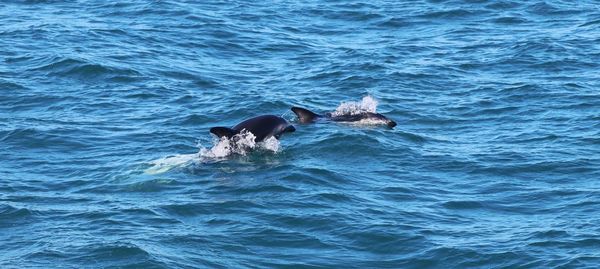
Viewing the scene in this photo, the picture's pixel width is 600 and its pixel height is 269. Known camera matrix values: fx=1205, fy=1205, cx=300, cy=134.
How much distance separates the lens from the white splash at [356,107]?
28.6 metres

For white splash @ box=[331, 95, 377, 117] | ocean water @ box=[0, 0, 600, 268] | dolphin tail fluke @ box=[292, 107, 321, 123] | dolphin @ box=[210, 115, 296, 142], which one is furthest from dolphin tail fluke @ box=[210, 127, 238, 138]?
white splash @ box=[331, 95, 377, 117]

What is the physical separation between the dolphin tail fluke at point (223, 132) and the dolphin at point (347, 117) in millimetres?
2979

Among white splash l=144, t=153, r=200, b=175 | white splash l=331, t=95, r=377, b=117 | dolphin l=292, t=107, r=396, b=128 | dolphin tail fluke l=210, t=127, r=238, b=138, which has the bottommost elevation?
white splash l=144, t=153, r=200, b=175

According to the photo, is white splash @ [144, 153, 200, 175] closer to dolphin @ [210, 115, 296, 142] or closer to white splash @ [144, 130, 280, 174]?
white splash @ [144, 130, 280, 174]

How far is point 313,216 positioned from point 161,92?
1081 cm

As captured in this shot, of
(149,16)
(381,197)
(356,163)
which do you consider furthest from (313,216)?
(149,16)

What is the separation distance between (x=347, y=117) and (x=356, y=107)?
2.76 feet

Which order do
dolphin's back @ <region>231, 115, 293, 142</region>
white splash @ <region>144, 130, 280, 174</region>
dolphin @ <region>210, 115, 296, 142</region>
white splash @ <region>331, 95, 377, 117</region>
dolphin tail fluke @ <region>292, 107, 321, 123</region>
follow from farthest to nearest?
white splash @ <region>331, 95, 377, 117</region>, dolphin tail fluke @ <region>292, 107, 321, 123</region>, dolphin's back @ <region>231, 115, 293, 142</region>, dolphin @ <region>210, 115, 296, 142</region>, white splash @ <region>144, 130, 280, 174</region>

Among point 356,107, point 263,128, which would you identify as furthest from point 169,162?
point 356,107

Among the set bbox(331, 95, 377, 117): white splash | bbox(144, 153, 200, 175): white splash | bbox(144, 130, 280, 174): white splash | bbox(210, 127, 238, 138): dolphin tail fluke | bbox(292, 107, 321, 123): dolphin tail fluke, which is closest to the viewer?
bbox(144, 153, 200, 175): white splash

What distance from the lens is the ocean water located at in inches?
801

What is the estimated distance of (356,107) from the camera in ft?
94.9

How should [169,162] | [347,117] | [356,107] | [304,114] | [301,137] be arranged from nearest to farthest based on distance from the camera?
[169,162]
[301,137]
[304,114]
[347,117]
[356,107]

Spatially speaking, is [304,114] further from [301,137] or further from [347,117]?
[347,117]
